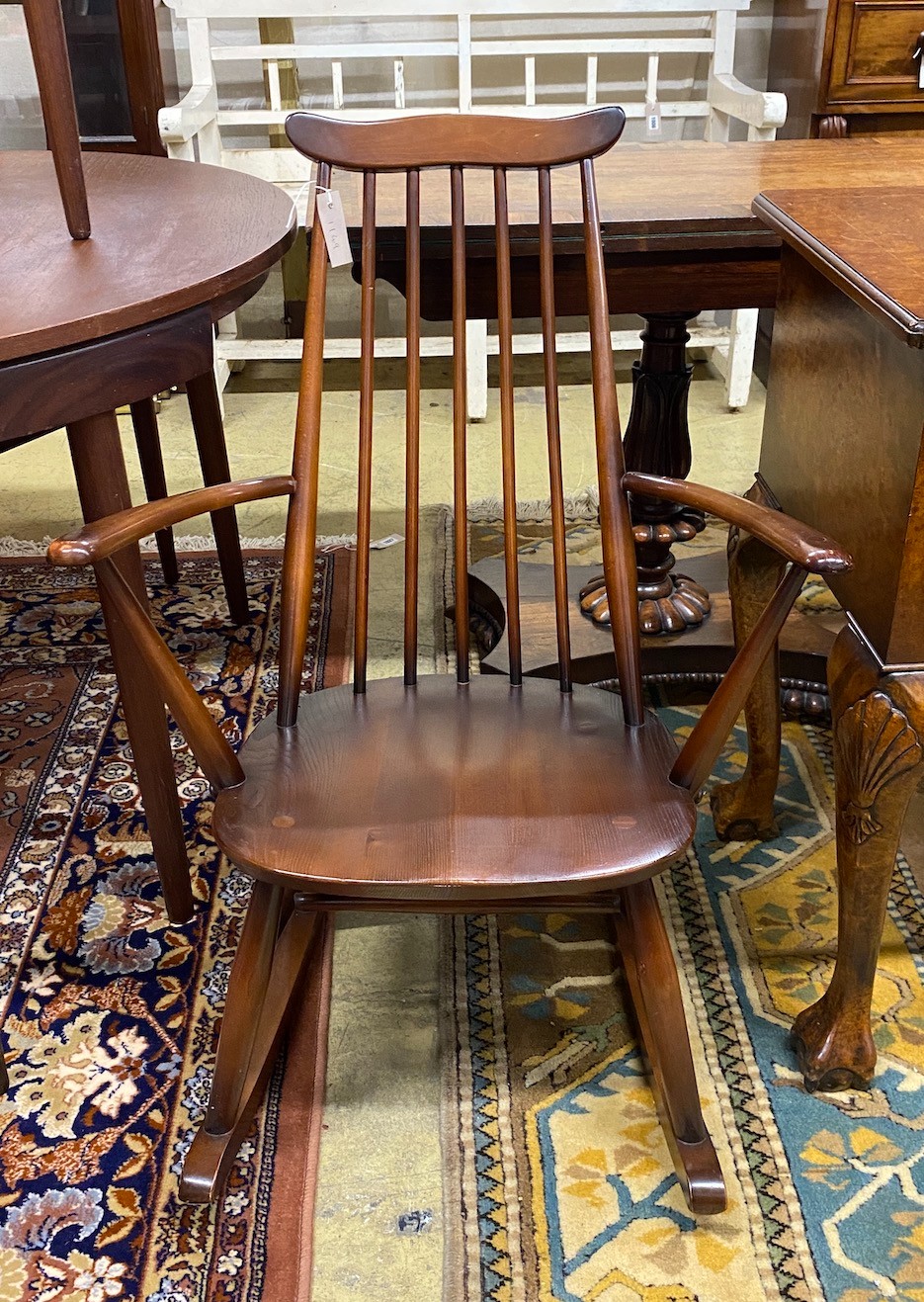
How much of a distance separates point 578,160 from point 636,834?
0.74 meters

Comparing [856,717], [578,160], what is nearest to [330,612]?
[578,160]

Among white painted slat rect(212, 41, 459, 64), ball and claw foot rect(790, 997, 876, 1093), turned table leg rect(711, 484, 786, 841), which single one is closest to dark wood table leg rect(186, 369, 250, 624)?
turned table leg rect(711, 484, 786, 841)

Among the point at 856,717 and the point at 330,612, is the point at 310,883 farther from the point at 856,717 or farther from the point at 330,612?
the point at 330,612

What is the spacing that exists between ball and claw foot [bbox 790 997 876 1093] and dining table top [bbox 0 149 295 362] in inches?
42.7

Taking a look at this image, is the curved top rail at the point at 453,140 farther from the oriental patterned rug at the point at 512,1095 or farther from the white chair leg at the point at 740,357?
the white chair leg at the point at 740,357

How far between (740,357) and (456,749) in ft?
7.73

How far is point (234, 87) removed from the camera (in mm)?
3537

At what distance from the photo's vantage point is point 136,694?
4.88 feet

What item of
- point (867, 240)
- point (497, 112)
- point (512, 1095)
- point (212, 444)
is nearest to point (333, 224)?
point (867, 240)

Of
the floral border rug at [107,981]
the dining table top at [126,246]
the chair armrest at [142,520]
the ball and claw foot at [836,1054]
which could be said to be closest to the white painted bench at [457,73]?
the dining table top at [126,246]

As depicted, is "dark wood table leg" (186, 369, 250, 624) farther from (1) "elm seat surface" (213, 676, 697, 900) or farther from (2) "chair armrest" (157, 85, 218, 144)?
(2) "chair armrest" (157, 85, 218, 144)

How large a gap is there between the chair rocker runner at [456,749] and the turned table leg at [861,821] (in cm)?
13

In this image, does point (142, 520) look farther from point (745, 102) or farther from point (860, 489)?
point (745, 102)

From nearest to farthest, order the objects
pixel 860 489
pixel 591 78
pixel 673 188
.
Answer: pixel 860 489, pixel 673 188, pixel 591 78
